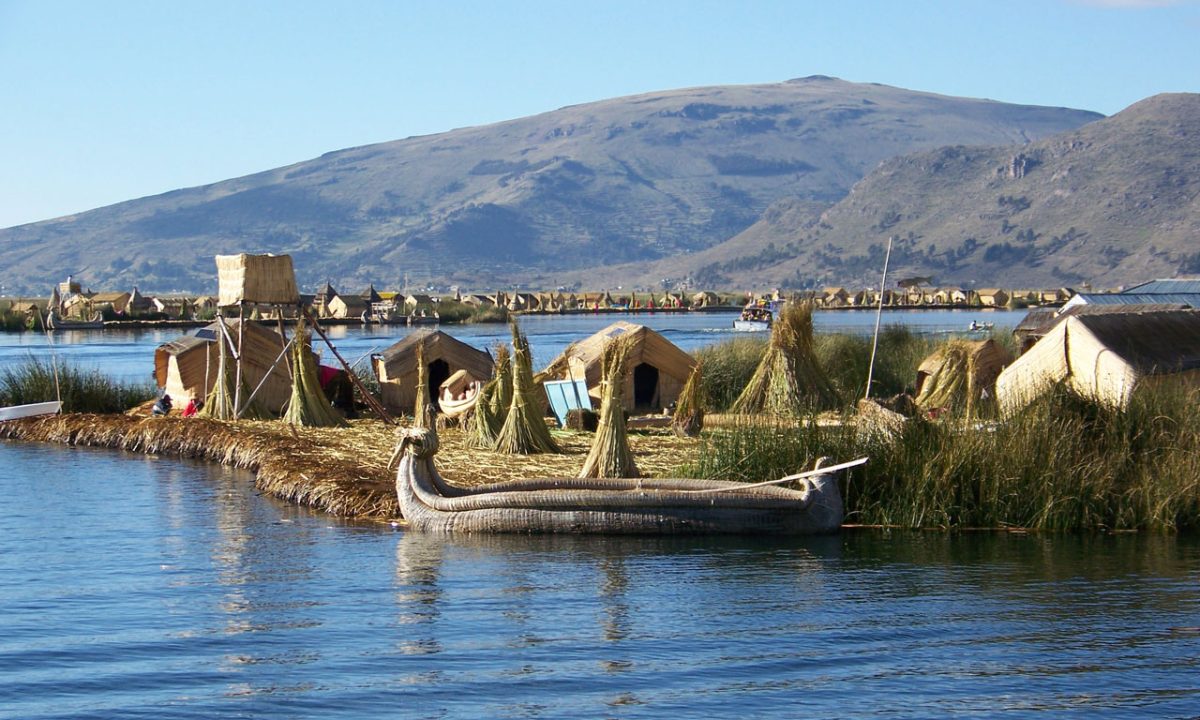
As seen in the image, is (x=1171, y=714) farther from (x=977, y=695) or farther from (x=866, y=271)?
(x=866, y=271)

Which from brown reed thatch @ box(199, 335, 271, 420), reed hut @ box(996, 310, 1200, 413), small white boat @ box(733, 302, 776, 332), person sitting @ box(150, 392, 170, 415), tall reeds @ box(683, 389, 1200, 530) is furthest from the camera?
small white boat @ box(733, 302, 776, 332)

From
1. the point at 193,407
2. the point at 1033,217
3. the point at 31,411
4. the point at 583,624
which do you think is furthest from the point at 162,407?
the point at 1033,217

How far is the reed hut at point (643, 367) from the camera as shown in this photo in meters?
20.2

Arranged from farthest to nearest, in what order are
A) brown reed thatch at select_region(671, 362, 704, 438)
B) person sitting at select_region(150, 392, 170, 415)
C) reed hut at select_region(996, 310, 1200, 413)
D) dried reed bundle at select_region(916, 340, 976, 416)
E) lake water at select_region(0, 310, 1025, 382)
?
lake water at select_region(0, 310, 1025, 382) → person sitting at select_region(150, 392, 170, 415) → dried reed bundle at select_region(916, 340, 976, 416) → brown reed thatch at select_region(671, 362, 704, 438) → reed hut at select_region(996, 310, 1200, 413)

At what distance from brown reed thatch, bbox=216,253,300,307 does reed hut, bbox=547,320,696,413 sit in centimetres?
355

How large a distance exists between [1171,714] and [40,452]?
14.9 metres

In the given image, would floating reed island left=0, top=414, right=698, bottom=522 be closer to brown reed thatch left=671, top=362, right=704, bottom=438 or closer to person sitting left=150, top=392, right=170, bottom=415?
brown reed thatch left=671, top=362, right=704, bottom=438

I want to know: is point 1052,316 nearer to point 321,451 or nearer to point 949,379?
point 949,379

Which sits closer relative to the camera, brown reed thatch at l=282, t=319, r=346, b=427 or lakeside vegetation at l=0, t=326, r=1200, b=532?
lakeside vegetation at l=0, t=326, r=1200, b=532

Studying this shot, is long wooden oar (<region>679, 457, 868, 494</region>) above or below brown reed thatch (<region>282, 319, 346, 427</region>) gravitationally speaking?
below

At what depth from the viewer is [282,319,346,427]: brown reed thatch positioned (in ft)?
62.1

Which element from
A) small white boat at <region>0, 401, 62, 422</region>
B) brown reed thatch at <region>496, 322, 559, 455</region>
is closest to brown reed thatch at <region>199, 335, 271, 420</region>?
small white boat at <region>0, 401, 62, 422</region>

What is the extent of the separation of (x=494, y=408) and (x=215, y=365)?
21.6 ft

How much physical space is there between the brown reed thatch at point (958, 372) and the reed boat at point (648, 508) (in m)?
5.80
